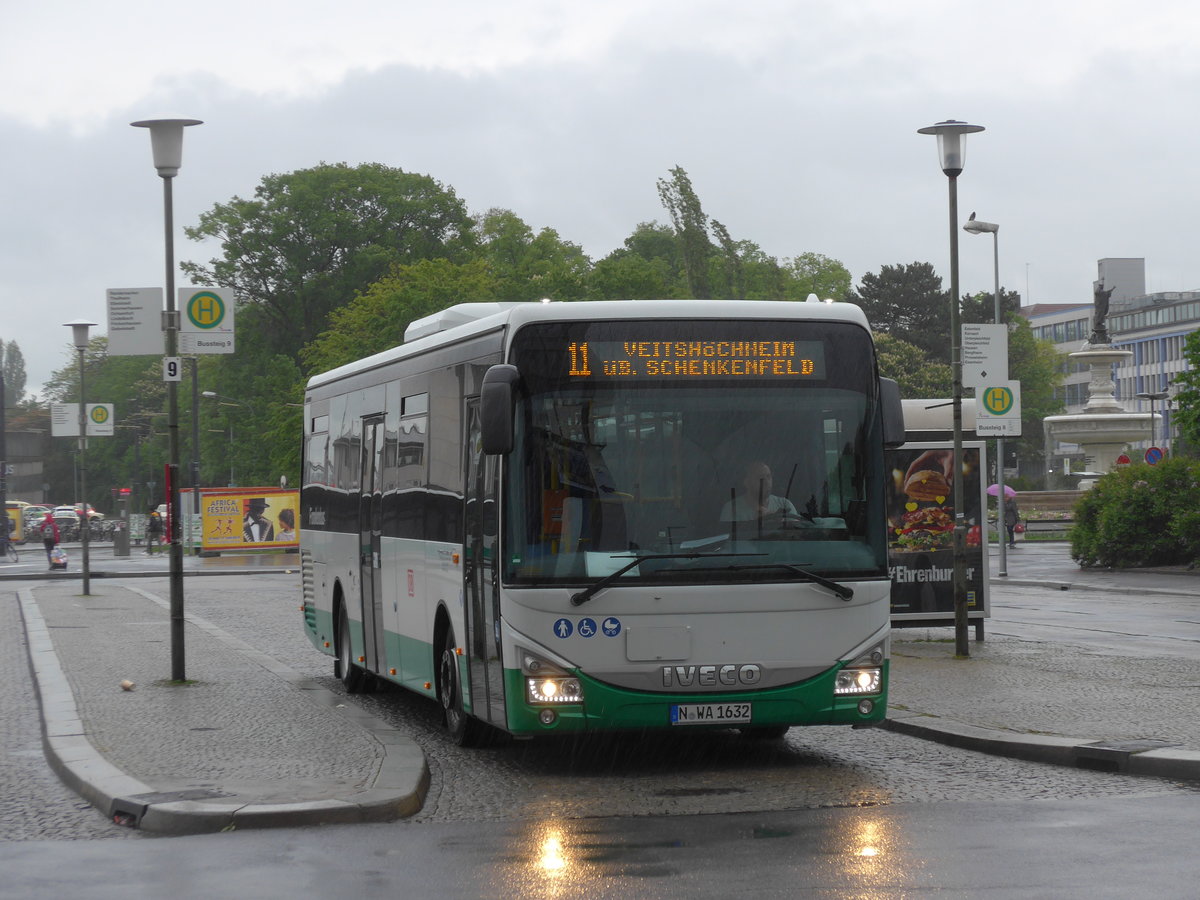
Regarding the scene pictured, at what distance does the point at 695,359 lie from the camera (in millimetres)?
10250

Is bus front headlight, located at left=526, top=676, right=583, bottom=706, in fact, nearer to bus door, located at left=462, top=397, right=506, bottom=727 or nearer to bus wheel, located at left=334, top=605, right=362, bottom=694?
bus door, located at left=462, top=397, right=506, bottom=727

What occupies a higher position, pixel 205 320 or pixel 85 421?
pixel 205 320

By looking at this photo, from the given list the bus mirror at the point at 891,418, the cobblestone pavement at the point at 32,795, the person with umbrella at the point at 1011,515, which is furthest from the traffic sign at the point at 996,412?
the person with umbrella at the point at 1011,515

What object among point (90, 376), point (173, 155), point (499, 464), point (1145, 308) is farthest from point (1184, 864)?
point (1145, 308)

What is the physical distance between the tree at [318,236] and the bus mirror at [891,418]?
67453mm

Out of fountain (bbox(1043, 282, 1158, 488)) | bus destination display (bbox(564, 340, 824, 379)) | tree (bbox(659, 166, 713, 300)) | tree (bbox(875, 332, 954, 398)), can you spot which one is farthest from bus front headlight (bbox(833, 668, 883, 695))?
tree (bbox(875, 332, 954, 398))

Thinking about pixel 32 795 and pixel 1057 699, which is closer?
pixel 32 795

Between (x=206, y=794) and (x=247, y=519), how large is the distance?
48250 millimetres

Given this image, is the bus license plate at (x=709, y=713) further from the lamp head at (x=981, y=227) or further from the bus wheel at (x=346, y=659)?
the lamp head at (x=981, y=227)

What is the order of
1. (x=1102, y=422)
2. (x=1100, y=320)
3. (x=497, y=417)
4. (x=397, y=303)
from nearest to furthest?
(x=497, y=417) → (x=1102, y=422) → (x=1100, y=320) → (x=397, y=303)

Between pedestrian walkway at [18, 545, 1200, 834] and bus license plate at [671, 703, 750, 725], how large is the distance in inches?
57.0

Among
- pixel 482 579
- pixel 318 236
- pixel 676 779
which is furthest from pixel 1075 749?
pixel 318 236

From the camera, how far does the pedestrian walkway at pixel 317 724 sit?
29.6ft

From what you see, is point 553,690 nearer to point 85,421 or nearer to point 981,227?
point 85,421
